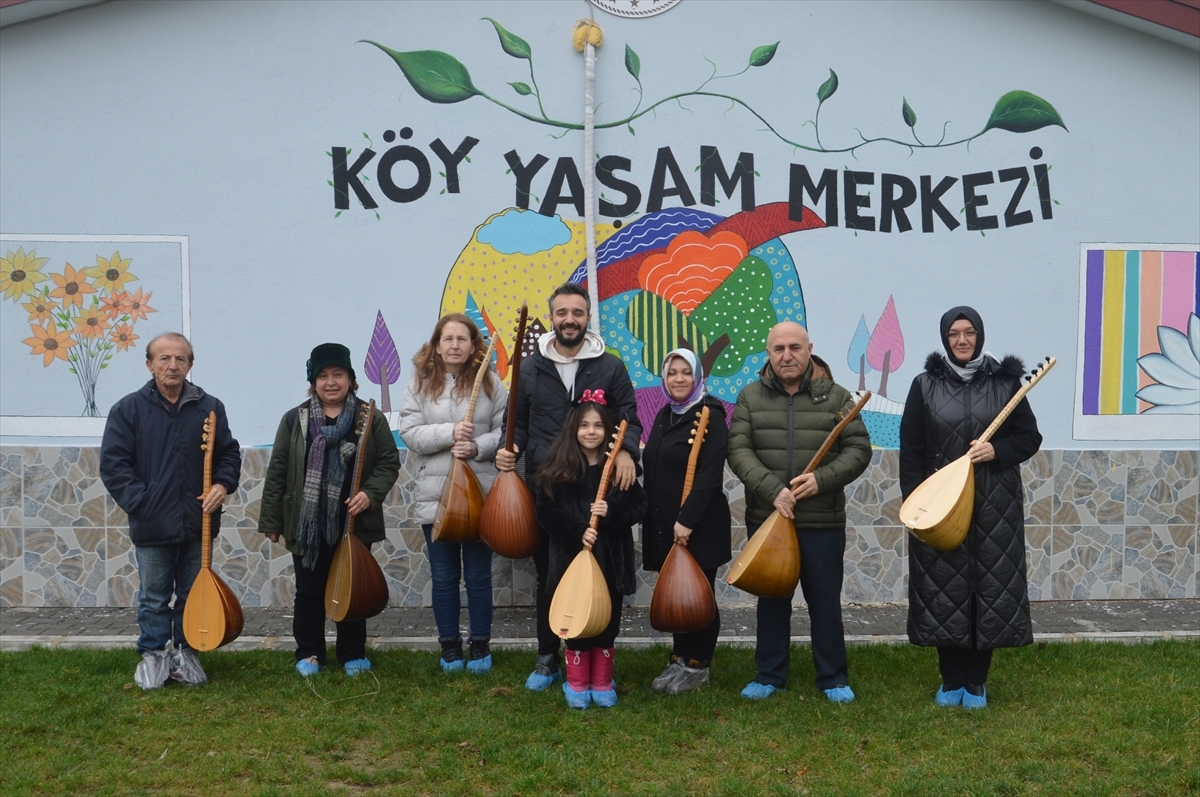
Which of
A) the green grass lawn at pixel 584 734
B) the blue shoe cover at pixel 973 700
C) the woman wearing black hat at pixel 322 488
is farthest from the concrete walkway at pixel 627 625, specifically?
the blue shoe cover at pixel 973 700

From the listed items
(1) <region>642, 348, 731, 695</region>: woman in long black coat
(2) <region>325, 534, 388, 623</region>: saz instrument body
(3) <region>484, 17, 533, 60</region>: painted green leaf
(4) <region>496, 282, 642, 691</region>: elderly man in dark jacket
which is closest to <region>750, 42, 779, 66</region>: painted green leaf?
(3) <region>484, 17, 533, 60</region>: painted green leaf

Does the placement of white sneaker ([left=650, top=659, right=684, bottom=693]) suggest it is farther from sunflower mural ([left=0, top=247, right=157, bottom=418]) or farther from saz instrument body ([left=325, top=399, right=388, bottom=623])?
sunflower mural ([left=0, top=247, right=157, bottom=418])

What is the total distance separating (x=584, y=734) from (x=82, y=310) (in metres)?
4.39

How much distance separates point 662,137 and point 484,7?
138 centimetres

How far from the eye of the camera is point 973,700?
186 inches

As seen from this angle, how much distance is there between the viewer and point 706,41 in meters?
6.75

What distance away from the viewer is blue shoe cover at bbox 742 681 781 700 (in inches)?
191

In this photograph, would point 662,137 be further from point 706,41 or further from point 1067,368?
point 1067,368

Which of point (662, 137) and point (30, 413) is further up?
point (662, 137)

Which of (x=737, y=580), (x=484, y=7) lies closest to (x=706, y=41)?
(x=484, y=7)

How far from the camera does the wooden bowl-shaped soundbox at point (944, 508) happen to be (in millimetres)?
4414

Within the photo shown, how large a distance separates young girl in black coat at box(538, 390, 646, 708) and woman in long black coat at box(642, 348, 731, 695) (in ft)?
0.46

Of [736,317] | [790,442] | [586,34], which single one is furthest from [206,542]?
[586,34]

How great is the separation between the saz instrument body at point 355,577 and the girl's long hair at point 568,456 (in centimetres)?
97
